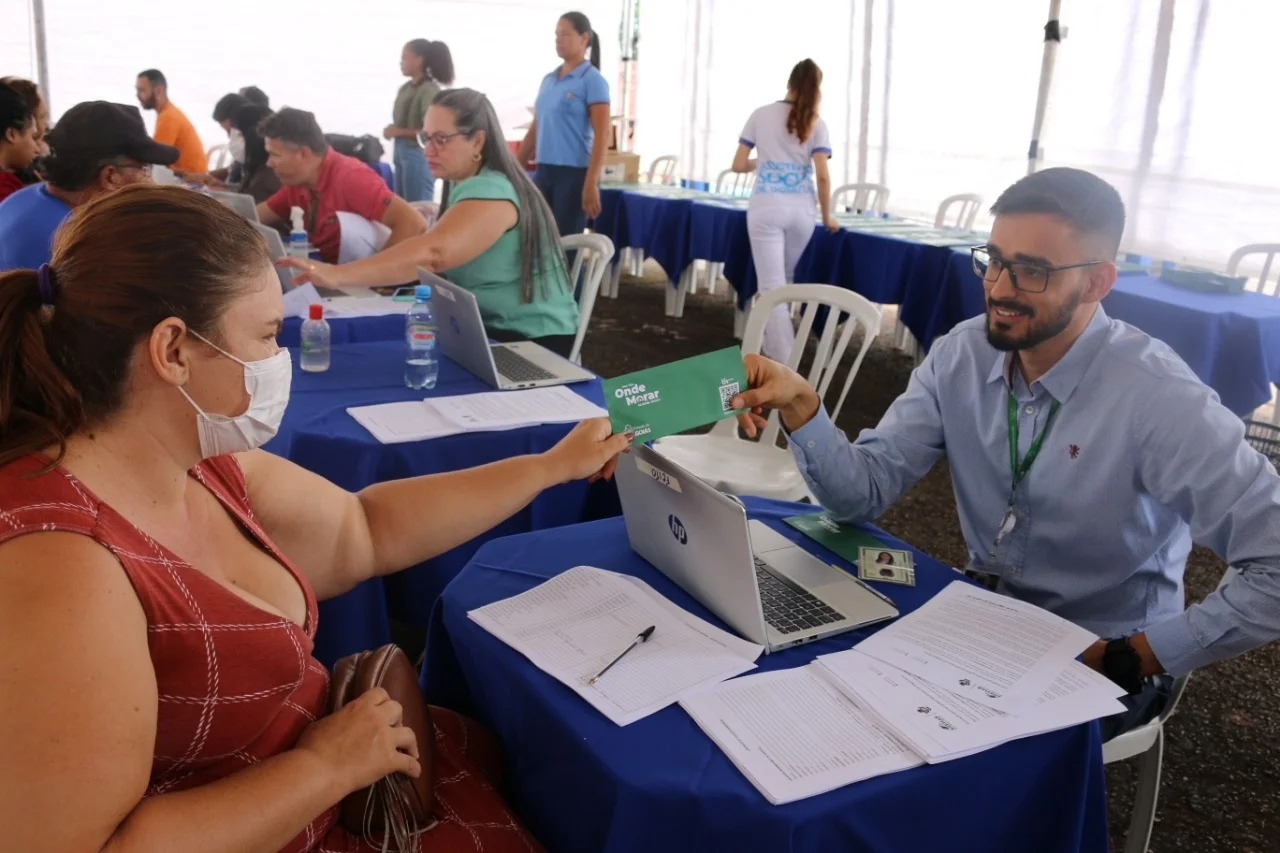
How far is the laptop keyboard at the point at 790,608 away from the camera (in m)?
1.16

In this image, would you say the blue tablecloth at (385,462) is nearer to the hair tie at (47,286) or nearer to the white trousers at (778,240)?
the hair tie at (47,286)

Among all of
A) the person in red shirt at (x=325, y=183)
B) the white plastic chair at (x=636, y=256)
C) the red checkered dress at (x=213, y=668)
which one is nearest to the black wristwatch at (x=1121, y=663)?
the red checkered dress at (x=213, y=668)

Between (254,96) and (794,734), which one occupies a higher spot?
(254,96)

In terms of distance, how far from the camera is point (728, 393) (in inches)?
51.0

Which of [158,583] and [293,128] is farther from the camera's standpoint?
[293,128]

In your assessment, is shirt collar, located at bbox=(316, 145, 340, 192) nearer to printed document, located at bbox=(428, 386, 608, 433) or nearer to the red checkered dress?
printed document, located at bbox=(428, 386, 608, 433)

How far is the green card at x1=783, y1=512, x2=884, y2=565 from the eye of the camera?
55.6 inches

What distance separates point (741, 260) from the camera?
5562mm

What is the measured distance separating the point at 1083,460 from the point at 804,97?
12.0 ft

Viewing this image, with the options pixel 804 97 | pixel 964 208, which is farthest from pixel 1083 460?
pixel 964 208

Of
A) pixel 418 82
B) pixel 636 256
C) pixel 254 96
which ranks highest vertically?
pixel 418 82

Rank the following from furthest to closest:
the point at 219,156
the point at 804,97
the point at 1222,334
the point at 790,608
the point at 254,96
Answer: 1. the point at 219,156
2. the point at 254,96
3. the point at 804,97
4. the point at 1222,334
5. the point at 790,608

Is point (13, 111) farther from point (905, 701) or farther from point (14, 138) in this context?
point (905, 701)

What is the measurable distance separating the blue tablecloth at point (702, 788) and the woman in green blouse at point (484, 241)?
1.59 metres
